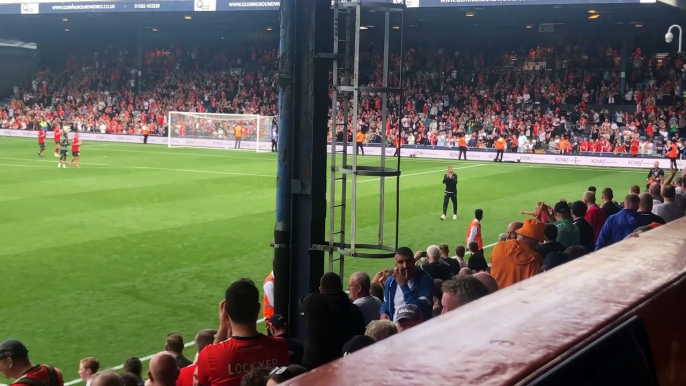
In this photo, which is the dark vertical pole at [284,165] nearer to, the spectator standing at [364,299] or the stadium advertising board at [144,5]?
the spectator standing at [364,299]

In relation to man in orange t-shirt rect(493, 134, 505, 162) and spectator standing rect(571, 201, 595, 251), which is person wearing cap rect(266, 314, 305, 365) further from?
man in orange t-shirt rect(493, 134, 505, 162)

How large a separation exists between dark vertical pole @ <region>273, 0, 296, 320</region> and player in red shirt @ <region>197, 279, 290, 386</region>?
3.62 m

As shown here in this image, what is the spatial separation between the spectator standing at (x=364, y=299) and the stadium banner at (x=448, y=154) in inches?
1110

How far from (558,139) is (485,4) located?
7.46 metres

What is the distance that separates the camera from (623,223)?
9398 mm

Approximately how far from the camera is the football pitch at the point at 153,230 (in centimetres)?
1161

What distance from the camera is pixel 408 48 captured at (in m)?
55.0

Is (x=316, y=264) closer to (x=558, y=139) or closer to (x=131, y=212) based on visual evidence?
(x=131, y=212)

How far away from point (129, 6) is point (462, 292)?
156ft

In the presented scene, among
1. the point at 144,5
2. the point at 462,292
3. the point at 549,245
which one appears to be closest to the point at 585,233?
the point at 549,245

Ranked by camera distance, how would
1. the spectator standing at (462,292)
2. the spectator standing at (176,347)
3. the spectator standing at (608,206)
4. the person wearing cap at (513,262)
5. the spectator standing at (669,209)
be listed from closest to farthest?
the spectator standing at (462,292), the spectator standing at (176,347), the person wearing cap at (513,262), the spectator standing at (669,209), the spectator standing at (608,206)

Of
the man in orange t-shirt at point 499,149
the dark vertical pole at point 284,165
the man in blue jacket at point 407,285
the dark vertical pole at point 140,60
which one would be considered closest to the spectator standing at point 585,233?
the man in blue jacket at point 407,285

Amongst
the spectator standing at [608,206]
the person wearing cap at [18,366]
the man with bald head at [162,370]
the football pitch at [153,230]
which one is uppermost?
the spectator standing at [608,206]

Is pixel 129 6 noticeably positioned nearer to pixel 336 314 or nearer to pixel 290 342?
pixel 290 342
